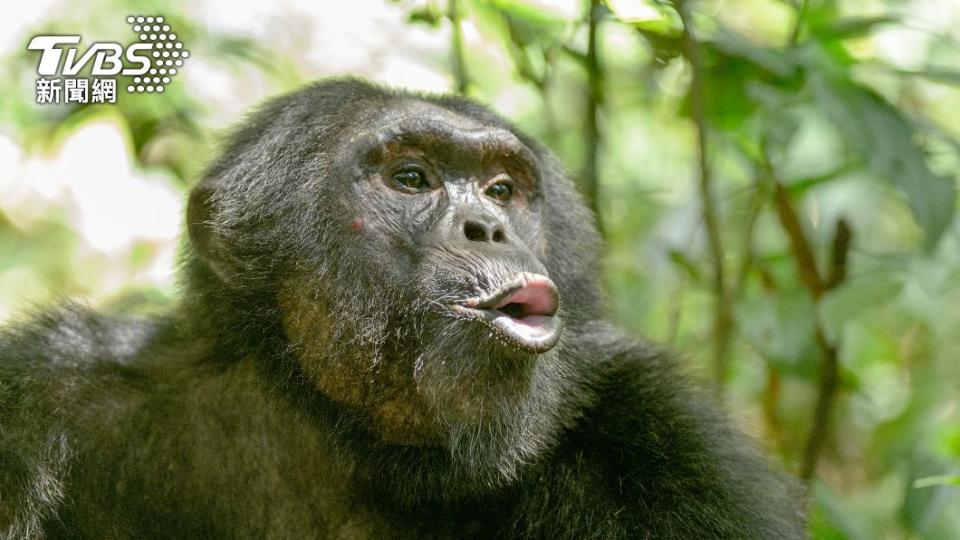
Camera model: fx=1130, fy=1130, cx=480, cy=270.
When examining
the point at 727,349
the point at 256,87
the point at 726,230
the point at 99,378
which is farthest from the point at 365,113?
the point at 256,87

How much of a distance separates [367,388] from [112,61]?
2.80m

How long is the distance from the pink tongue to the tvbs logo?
2731mm

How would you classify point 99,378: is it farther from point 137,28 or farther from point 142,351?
point 137,28

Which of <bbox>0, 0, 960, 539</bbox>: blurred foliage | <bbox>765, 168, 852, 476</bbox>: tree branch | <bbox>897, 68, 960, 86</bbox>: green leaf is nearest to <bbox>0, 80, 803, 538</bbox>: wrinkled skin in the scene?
<bbox>0, 0, 960, 539</bbox>: blurred foliage

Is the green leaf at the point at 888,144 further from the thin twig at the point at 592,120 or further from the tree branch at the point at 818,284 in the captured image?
the thin twig at the point at 592,120

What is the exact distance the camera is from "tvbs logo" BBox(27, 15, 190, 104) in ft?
18.4

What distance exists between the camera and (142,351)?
434cm

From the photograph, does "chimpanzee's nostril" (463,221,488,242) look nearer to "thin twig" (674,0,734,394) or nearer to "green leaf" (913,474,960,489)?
"thin twig" (674,0,734,394)

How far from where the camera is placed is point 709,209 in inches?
212

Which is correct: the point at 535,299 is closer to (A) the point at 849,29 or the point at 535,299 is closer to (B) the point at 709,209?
(B) the point at 709,209

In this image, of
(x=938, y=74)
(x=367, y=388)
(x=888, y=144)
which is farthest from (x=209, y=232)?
(x=938, y=74)

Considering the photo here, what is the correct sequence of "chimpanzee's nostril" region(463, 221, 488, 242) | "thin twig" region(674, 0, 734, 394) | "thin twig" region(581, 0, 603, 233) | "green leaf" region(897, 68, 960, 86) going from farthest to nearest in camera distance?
1. "thin twig" region(581, 0, 603, 233)
2. "thin twig" region(674, 0, 734, 394)
3. "green leaf" region(897, 68, 960, 86)
4. "chimpanzee's nostril" region(463, 221, 488, 242)

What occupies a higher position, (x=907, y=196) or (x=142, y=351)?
(x=907, y=196)

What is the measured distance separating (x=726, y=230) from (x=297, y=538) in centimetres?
454
